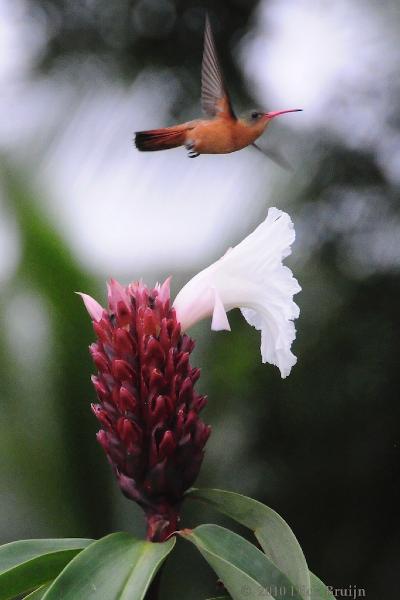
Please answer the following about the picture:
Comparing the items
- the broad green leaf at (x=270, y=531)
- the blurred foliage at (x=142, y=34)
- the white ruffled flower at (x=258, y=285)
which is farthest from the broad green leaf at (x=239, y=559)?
the blurred foliage at (x=142, y=34)

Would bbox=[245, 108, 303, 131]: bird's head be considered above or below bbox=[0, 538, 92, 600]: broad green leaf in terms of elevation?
above

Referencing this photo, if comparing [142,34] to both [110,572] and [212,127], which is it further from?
[110,572]

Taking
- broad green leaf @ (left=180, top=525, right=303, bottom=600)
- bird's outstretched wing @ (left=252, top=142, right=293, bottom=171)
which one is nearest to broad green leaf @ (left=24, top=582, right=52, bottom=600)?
broad green leaf @ (left=180, top=525, right=303, bottom=600)

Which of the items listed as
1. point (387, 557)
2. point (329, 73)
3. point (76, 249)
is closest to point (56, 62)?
point (76, 249)

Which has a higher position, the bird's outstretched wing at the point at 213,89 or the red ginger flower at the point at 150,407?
the bird's outstretched wing at the point at 213,89

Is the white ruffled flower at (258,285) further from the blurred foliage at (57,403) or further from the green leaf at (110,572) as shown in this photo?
the blurred foliage at (57,403)

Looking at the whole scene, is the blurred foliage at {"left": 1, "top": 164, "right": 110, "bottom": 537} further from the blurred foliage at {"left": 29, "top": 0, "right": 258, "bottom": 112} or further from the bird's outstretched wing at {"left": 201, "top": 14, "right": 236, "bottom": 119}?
the bird's outstretched wing at {"left": 201, "top": 14, "right": 236, "bottom": 119}

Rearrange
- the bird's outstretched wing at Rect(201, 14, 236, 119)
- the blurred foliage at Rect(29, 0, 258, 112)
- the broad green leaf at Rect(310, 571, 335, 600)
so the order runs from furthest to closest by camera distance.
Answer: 1. the blurred foliage at Rect(29, 0, 258, 112)
2. the bird's outstretched wing at Rect(201, 14, 236, 119)
3. the broad green leaf at Rect(310, 571, 335, 600)

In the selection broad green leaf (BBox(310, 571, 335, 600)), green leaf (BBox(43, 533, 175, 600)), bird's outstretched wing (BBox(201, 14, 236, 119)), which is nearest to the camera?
green leaf (BBox(43, 533, 175, 600))
